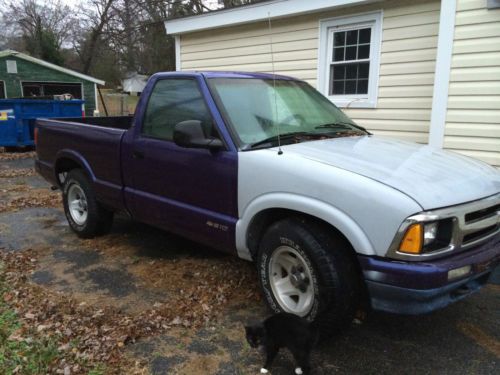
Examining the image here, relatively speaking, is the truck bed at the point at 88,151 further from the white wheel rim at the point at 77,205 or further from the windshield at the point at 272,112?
the windshield at the point at 272,112

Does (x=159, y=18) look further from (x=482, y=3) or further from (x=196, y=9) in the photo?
(x=482, y=3)

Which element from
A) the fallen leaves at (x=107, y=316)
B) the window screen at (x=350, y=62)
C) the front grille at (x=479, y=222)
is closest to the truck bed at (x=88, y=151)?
the fallen leaves at (x=107, y=316)

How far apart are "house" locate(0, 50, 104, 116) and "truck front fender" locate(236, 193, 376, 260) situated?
63.6 ft

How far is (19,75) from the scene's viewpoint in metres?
19.9

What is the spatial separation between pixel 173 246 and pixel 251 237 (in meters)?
1.96

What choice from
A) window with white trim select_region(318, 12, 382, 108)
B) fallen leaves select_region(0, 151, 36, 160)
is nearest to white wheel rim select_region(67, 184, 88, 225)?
window with white trim select_region(318, 12, 382, 108)

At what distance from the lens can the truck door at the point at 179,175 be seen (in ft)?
11.6

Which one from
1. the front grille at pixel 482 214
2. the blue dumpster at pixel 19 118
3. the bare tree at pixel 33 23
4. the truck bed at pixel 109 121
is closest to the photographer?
the front grille at pixel 482 214

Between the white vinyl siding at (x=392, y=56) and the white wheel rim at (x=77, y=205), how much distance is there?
4.35 metres

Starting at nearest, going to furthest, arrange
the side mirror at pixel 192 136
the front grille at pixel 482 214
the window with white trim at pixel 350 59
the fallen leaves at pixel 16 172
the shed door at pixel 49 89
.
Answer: the front grille at pixel 482 214 → the side mirror at pixel 192 136 → the window with white trim at pixel 350 59 → the fallen leaves at pixel 16 172 → the shed door at pixel 49 89

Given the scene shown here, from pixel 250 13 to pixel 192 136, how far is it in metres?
5.51

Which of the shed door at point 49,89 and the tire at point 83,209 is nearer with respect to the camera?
the tire at point 83,209

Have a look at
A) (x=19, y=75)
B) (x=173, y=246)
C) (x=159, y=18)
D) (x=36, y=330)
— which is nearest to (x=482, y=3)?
(x=173, y=246)

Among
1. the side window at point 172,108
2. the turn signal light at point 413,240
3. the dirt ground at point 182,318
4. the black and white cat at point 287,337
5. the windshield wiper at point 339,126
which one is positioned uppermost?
the side window at point 172,108
